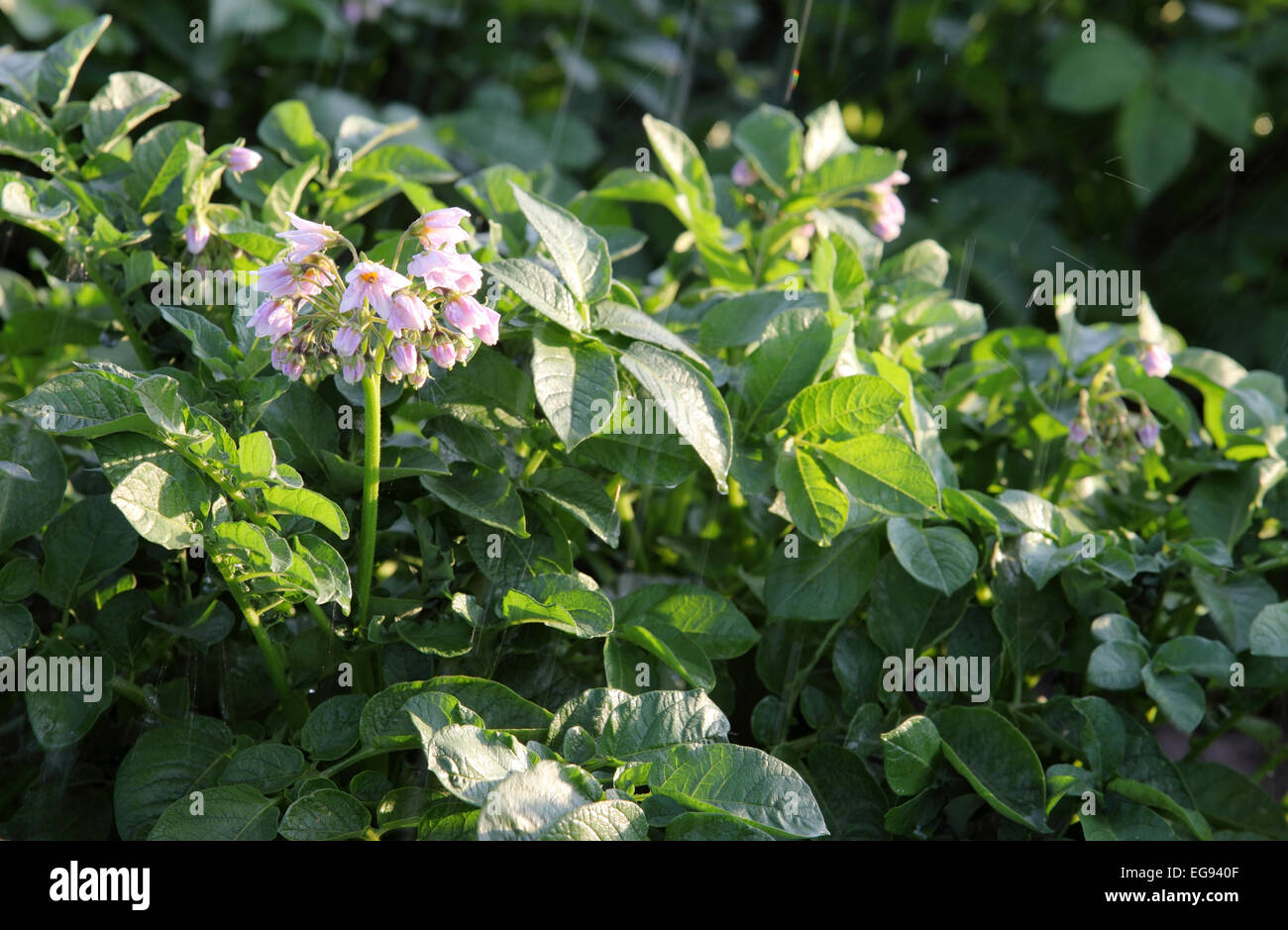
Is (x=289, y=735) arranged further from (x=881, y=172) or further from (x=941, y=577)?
(x=881, y=172)

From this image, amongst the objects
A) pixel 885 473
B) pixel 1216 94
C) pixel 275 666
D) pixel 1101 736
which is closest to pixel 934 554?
pixel 885 473

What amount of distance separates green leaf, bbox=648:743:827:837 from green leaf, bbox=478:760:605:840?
6 centimetres

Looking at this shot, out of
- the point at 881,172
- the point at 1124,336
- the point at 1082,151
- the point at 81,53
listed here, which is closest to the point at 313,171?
the point at 81,53

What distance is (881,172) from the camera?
1.18m

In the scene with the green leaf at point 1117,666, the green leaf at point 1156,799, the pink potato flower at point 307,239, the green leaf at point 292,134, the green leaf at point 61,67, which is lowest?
the green leaf at point 1156,799

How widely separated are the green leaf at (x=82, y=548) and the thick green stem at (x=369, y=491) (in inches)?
7.4

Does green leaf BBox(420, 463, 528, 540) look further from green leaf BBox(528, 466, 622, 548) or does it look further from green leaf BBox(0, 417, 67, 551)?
green leaf BBox(0, 417, 67, 551)

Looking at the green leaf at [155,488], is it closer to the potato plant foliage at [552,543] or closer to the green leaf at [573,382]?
the potato plant foliage at [552,543]

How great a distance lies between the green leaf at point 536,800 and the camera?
67 cm

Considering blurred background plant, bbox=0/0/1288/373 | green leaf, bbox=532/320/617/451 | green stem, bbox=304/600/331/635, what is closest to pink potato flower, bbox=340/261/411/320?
green leaf, bbox=532/320/617/451

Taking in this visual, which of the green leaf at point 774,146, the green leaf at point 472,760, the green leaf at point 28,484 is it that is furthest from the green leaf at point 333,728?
the green leaf at point 774,146

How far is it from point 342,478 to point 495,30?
1994 mm

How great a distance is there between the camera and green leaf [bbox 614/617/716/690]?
0.89 metres

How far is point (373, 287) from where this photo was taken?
0.75 metres
